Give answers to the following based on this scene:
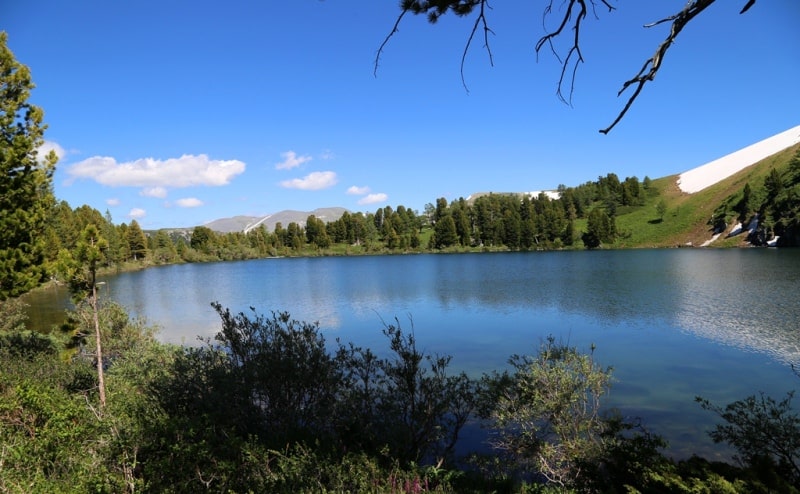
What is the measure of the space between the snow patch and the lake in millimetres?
97389

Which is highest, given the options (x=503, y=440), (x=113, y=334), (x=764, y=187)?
(x=764, y=187)

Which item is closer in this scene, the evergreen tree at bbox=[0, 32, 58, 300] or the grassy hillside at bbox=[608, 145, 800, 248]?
the evergreen tree at bbox=[0, 32, 58, 300]

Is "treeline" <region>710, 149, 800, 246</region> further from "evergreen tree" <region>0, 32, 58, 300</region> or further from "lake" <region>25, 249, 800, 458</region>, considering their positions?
"evergreen tree" <region>0, 32, 58, 300</region>

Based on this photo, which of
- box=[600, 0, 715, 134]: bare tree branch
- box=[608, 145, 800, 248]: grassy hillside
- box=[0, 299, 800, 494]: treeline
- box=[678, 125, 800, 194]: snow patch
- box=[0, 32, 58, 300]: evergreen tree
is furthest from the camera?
box=[678, 125, 800, 194]: snow patch

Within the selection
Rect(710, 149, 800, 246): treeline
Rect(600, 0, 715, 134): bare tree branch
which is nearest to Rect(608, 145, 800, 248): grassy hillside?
Rect(710, 149, 800, 246): treeline

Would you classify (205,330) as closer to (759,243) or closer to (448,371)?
(448,371)

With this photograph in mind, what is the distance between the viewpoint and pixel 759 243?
8969cm

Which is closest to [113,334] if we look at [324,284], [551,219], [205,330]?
[205,330]

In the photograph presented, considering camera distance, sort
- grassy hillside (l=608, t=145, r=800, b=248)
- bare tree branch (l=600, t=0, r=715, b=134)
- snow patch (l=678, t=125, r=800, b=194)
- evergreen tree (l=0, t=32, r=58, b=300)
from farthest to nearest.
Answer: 1. snow patch (l=678, t=125, r=800, b=194)
2. grassy hillside (l=608, t=145, r=800, b=248)
3. evergreen tree (l=0, t=32, r=58, b=300)
4. bare tree branch (l=600, t=0, r=715, b=134)

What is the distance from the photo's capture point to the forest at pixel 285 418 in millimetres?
5609

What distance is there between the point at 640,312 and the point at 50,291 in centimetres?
7878

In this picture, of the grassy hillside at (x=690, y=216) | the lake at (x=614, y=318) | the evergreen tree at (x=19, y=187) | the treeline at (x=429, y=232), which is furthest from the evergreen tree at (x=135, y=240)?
the grassy hillside at (x=690, y=216)

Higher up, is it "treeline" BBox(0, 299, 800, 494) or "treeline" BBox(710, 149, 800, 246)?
"treeline" BBox(710, 149, 800, 246)

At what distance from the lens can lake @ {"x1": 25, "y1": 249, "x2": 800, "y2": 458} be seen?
18.0 metres
